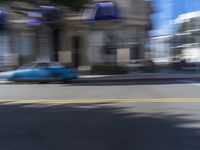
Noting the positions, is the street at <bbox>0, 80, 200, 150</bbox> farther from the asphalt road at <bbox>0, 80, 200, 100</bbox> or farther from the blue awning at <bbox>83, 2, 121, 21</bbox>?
the blue awning at <bbox>83, 2, 121, 21</bbox>

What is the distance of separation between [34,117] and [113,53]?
23.2m

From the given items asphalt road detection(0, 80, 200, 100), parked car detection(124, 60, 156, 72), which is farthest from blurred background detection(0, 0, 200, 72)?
asphalt road detection(0, 80, 200, 100)

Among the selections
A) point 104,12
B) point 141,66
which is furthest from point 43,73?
point 141,66

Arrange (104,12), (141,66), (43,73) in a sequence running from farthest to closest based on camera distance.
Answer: (141,66) < (104,12) < (43,73)

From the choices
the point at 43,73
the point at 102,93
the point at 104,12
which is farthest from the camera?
the point at 104,12

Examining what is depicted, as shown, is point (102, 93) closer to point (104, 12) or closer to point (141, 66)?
point (104, 12)

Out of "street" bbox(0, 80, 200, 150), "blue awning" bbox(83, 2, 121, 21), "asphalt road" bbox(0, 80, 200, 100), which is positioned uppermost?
"blue awning" bbox(83, 2, 121, 21)

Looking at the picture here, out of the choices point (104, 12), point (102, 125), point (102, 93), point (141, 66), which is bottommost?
point (102, 93)

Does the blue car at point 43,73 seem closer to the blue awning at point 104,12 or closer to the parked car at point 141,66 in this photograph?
the blue awning at point 104,12

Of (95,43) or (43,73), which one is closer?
(43,73)

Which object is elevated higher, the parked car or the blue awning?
the blue awning

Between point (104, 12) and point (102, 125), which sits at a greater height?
point (104, 12)

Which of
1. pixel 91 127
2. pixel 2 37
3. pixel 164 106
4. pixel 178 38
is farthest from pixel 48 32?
pixel 91 127

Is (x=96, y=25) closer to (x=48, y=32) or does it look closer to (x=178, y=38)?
(x=48, y=32)
